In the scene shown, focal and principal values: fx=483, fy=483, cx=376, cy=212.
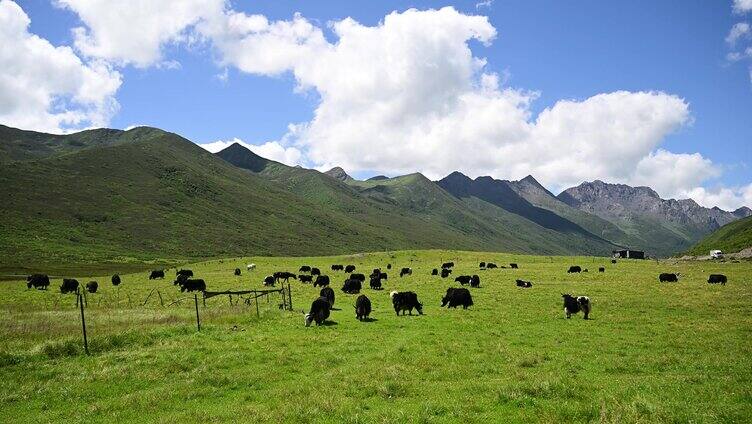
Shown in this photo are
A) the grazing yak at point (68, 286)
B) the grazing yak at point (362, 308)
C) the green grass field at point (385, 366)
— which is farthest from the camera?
the grazing yak at point (68, 286)

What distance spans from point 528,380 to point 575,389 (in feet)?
5.61

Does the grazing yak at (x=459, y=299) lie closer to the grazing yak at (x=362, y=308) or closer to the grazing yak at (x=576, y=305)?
the grazing yak at (x=576, y=305)

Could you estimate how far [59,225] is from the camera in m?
189

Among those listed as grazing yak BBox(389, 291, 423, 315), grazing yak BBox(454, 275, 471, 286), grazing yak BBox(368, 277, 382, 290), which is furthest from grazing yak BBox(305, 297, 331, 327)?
grazing yak BBox(454, 275, 471, 286)

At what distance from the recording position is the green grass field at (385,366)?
13625 mm

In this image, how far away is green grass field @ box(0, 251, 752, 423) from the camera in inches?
536

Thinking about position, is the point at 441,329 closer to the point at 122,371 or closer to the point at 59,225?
the point at 122,371

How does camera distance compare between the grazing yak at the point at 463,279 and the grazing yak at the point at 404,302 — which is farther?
the grazing yak at the point at 463,279

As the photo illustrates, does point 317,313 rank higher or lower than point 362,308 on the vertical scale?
higher

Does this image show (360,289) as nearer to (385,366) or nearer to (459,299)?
(459,299)

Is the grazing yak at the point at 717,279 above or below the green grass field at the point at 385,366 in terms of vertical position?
below

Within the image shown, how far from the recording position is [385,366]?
18.8m

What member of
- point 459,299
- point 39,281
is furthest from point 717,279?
point 39,281

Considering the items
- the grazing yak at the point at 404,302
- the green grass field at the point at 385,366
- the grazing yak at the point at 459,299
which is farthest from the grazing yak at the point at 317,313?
the grazing yak at the point at 459,299
